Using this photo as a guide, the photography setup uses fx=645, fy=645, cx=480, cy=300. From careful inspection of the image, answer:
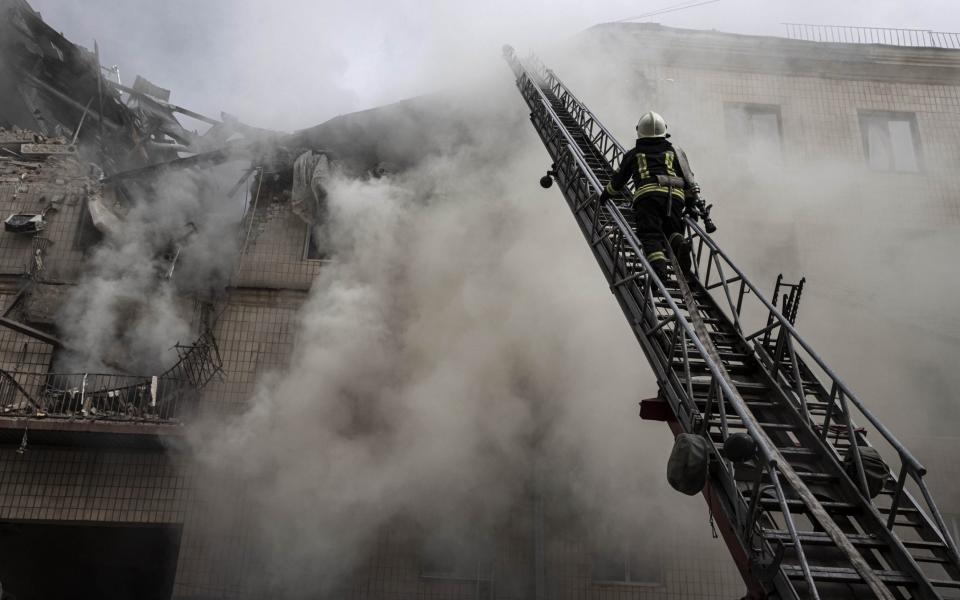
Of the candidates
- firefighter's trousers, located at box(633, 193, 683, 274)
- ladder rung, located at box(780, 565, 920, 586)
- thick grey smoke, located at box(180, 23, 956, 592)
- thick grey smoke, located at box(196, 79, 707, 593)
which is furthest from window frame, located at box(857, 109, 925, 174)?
ladder rung, located at box(780, 565, 920, 586)

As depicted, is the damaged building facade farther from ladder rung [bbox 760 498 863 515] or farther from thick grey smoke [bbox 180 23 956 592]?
ladder rung [bbox 760 498 863 515]

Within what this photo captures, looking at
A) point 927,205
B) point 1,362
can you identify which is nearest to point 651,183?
point 927,205

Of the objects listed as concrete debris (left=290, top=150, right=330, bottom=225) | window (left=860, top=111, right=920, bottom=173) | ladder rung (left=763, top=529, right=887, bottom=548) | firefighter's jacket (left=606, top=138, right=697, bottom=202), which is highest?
window (left=860, top=111, right=920, bottom=173)

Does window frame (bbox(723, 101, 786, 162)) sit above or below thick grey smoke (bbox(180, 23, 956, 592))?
above

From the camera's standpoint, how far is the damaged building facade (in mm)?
9328

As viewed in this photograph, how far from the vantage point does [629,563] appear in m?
9.48

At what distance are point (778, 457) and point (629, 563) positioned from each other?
21.1ft

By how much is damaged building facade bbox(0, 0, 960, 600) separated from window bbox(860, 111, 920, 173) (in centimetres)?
4

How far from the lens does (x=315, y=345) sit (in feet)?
33.8

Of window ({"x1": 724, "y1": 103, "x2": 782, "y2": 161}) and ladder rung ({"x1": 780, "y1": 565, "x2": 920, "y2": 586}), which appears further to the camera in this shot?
window ({"x1": 724, "y1": 103, "x2": 782, "y2": 161})

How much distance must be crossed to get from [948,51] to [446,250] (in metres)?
11.3

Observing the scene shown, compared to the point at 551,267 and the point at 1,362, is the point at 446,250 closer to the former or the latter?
the point at 551,267

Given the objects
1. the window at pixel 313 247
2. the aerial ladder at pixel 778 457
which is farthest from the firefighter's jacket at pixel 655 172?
the window at pixel 313 247

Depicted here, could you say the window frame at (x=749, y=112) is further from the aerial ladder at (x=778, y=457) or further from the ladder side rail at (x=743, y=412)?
the aerial ladder at (x=778, y=457)
